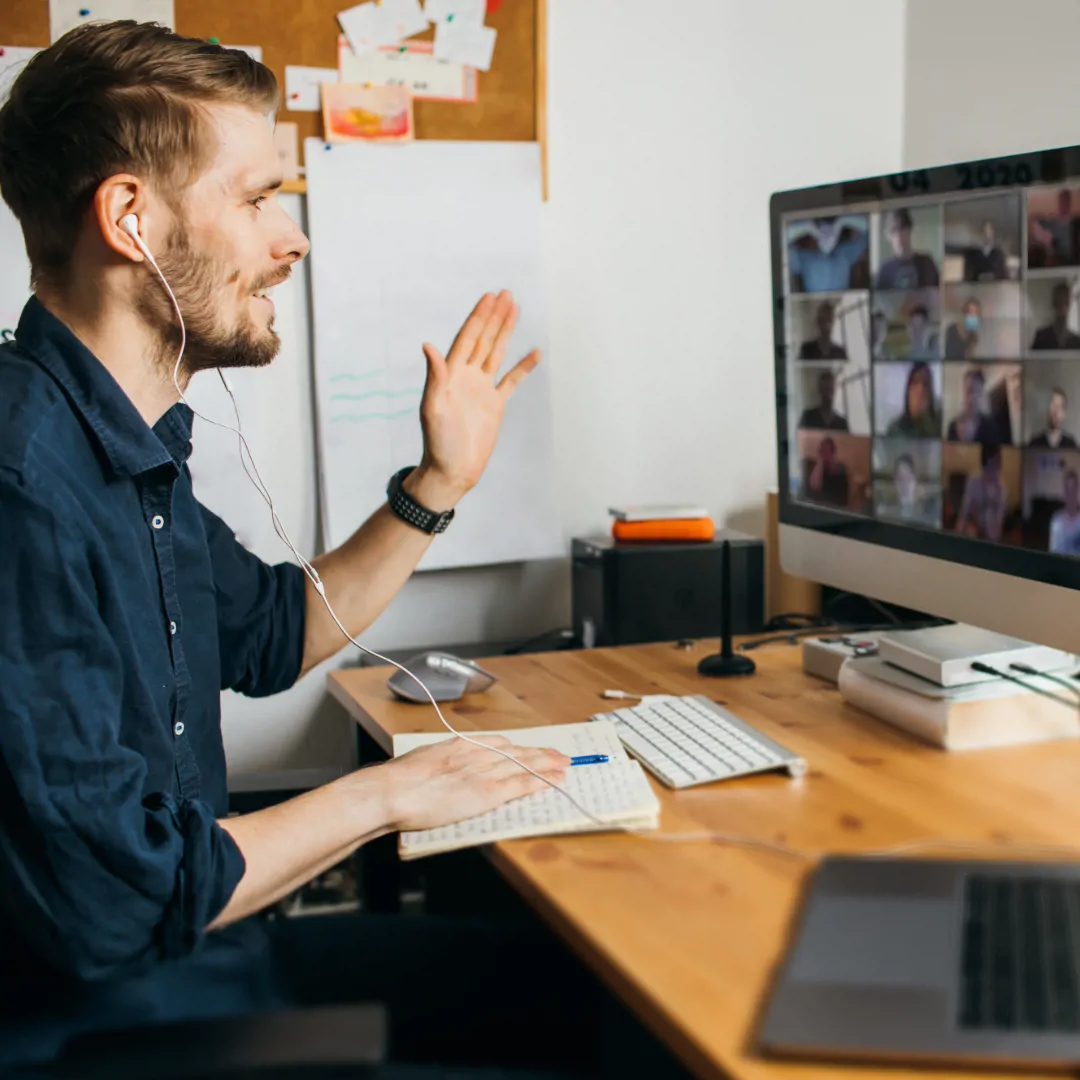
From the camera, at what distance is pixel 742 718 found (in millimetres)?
1515

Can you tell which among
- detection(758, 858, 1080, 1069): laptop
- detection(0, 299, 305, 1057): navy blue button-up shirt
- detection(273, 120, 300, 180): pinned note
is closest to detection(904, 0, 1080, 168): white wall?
detection(273, 120, 300, 180): pinned note

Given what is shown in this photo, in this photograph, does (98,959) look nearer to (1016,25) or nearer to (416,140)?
(416,140)

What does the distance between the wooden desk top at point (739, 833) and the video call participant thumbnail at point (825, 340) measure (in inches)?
15.9

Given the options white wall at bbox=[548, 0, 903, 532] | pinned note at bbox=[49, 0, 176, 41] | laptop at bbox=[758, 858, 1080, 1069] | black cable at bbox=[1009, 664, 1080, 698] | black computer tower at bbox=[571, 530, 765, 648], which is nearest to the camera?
laptop at bbox=[758, 858, 1080, 1069]

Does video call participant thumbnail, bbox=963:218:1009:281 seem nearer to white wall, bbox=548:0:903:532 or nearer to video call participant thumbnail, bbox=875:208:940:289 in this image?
video call participant thumbnail, bbox=875:208:940:289

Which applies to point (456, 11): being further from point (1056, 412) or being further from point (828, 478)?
point (1056, 412)

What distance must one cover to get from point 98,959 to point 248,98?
77 cm

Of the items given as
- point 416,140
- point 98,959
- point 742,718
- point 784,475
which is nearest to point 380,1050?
point 98,959

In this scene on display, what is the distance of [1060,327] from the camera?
4.17 feet

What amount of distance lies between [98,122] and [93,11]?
3.44 ft

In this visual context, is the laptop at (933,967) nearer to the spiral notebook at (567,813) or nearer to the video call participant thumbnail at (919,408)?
the spiral notebook at (567,813)

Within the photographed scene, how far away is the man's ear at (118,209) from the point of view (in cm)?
116

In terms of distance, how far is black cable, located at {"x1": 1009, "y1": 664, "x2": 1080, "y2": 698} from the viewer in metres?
1.39

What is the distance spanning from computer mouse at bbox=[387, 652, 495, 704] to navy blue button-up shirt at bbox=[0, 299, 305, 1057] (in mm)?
398
